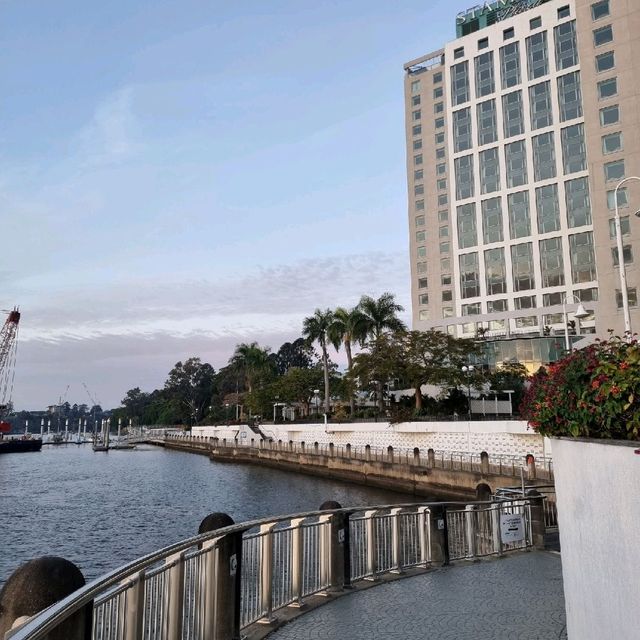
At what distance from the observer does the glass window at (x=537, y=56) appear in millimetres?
73938

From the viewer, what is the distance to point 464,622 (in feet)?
25.9

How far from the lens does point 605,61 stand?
5719cm

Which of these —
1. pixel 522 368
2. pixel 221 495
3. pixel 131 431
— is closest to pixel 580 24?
pixel 522 368

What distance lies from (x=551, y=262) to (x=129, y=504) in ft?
173

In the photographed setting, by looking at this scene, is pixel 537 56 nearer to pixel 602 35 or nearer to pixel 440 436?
pixel 602 35

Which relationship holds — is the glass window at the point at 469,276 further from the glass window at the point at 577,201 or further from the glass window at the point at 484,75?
the glass window at the point at 484,75

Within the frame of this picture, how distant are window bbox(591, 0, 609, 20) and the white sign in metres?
58.6

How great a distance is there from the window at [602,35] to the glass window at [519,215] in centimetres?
1901

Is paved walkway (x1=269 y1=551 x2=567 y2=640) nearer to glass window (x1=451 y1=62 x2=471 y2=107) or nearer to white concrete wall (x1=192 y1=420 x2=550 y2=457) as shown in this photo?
white concrete wall (x1=192 y1=420 x2=550 y2=457)

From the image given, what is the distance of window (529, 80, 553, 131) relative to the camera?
240 feet

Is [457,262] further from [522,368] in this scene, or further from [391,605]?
[391,605]

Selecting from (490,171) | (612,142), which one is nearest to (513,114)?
(490,171)

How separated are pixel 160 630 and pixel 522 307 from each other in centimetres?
7106

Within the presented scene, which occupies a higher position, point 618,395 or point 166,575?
point 618,395
